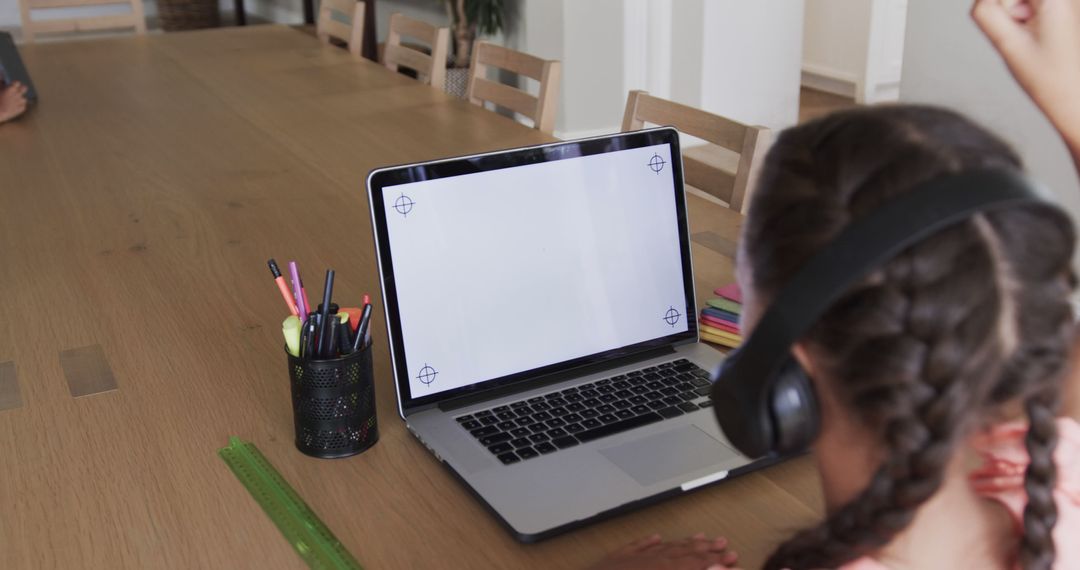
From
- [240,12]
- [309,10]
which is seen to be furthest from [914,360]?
[240,12]

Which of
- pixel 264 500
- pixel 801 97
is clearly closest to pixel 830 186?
pixel 264 500

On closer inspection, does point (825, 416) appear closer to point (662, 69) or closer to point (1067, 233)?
point (1067, 233)

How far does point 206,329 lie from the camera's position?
1.35 m

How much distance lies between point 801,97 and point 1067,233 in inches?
217

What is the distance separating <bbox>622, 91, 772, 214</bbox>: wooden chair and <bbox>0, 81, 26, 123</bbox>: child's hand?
1410 millimetres

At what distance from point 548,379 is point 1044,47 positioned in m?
0.58

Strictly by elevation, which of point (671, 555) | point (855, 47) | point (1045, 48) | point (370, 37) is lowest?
point (855, 47)

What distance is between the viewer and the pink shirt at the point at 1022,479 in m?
0.73

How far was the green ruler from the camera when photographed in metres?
0.89

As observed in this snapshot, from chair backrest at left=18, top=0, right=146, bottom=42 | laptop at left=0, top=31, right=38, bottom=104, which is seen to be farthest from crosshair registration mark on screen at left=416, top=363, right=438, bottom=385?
chair backrest at left=18, top=0, right=146, bottom=42

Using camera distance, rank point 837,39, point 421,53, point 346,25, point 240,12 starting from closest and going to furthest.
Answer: point 421,53 < point 346,25 < point 837,39 < point 240,12

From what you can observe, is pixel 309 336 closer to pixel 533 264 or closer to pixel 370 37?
pixel 533 264

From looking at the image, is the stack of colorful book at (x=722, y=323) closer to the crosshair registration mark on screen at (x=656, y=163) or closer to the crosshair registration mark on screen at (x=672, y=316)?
the crosshair registration mark on screen at (x=672, y=316)

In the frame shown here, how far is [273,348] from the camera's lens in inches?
50.8
